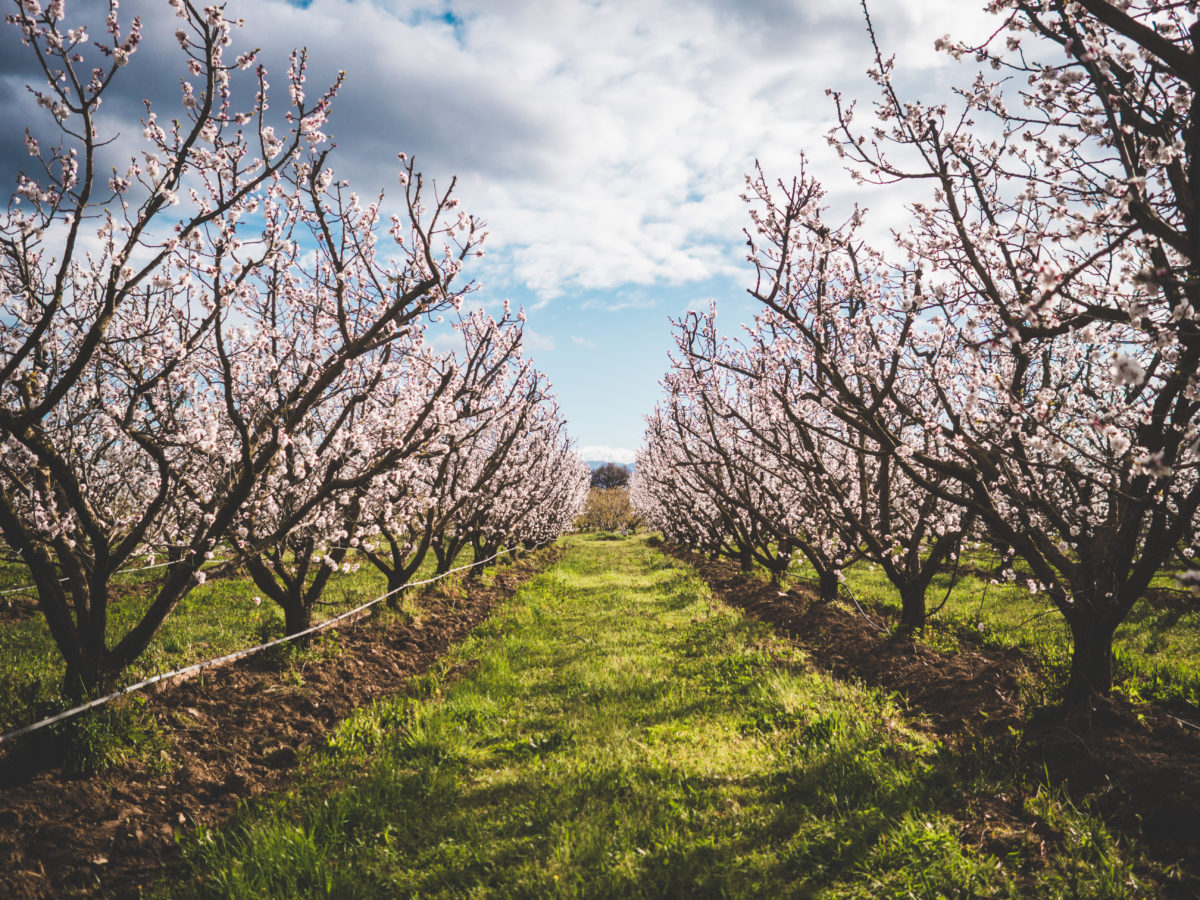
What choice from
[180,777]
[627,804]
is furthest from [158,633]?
[627,804]

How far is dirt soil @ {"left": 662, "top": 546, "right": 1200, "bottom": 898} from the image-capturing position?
3.76 metres

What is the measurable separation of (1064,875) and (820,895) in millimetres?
1526

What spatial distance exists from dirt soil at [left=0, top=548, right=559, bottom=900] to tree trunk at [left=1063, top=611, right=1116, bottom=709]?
288 inches

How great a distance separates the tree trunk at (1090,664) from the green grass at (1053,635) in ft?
0.96

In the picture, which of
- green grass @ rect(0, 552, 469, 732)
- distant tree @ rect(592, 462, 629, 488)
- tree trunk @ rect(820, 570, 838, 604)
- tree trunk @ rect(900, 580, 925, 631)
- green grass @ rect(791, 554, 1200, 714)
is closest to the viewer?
green grass @ rect(0, 552, 469, 732)

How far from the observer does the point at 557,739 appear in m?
5.78

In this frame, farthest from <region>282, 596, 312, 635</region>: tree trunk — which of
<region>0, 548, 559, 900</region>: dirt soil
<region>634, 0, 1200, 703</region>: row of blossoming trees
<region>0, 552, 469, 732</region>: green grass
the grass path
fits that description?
<region>634, 0, 1200, 703</region>: row of blossoming trees

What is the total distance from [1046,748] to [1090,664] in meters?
0.96

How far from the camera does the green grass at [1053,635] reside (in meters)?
5.94

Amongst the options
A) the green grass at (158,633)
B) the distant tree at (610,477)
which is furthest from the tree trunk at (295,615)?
the distant tree at (610,477)

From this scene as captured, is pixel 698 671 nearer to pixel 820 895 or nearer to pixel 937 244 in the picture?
pixel 820 895

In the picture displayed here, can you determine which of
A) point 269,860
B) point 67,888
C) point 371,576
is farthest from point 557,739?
point 371,576

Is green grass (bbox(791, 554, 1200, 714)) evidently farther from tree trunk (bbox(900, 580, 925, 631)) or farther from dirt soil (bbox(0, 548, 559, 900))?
dirt soil (bbox(0, 548, 559, 900))

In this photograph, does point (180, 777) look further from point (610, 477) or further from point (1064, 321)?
point (610, 477)
